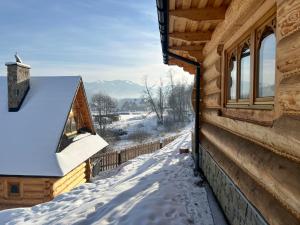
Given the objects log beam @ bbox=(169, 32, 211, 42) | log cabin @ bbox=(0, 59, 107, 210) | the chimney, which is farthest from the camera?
the chimney

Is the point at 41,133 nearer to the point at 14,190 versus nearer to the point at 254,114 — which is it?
the point at 14,190

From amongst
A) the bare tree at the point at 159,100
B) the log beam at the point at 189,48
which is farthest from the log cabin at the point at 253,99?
the bare tree at the point at 159,100

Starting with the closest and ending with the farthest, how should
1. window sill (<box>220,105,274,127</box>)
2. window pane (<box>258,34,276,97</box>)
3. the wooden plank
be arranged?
the wooden plank, window sill (<box>220,105,274,127</box>), window pane (<box>258,34,276,97</box>)

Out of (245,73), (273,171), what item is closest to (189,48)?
(245,73)

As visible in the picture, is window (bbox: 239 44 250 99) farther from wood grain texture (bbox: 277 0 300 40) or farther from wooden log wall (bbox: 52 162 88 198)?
wooden log wall (bbox: 52 162 88 198)

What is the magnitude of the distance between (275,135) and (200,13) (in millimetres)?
2993

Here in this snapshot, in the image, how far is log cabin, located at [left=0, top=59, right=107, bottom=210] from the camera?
39.1ft

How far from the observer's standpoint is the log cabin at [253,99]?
2287 mm

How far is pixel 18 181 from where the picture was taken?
40.0ft

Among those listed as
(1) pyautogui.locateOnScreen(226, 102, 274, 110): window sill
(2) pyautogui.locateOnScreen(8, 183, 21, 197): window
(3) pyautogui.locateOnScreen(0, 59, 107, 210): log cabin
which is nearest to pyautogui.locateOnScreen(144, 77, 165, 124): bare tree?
(3) pyautogui.locateOnScreen(0, 59, 107, 210): log cabin

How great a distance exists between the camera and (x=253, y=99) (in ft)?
11.8

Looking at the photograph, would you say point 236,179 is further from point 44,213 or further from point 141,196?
point 44,213

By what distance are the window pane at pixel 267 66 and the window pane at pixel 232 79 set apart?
4.21 feet

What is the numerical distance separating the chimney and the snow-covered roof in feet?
0.98
